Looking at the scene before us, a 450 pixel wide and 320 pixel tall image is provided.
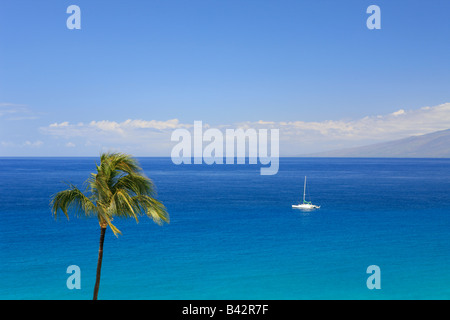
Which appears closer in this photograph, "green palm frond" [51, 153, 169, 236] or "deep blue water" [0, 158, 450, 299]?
"green palm frond" [51, 153, 169, 236]

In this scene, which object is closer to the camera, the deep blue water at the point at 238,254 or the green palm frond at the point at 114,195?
the green palm frond at the point at 114,195

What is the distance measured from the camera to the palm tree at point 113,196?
1270cm

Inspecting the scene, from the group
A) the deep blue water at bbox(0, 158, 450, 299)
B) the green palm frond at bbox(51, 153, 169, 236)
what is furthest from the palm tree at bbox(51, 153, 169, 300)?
the deep blue water at bbox(0, 158, 450, 299)

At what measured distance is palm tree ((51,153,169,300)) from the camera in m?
12.7

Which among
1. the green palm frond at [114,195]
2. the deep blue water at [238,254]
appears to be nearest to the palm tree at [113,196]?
the green palm frond at [114,195]

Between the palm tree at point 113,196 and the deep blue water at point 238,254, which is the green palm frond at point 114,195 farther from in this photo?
the deep blue water at point 238,254

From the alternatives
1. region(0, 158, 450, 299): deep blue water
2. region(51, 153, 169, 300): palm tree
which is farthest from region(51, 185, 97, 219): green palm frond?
region(0, 158, 450, 299): deep blue water

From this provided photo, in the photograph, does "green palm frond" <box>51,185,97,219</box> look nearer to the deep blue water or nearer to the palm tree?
the palm tree

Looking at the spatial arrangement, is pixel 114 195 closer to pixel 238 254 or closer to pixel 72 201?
pixel 72 201

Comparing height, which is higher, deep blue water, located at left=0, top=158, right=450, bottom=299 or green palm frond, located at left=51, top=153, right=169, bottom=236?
green palm frond, located at left=51, top=153, right=169, bottom=236

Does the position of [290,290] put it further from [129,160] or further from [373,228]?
[373,228]

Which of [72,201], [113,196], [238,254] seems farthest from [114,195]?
[238,254]

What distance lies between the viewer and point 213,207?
265 feet

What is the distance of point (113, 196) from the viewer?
41.8 ft
